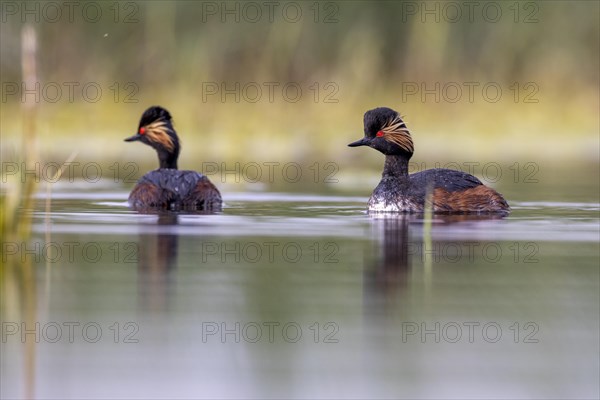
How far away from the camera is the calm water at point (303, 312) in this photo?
5.82 meters

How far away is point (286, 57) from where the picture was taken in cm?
2388

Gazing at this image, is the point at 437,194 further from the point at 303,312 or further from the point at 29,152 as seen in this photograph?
the point at 303,312

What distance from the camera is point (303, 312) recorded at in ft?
23.6

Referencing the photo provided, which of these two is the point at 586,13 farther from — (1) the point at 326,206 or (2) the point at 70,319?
(2) the point at 70,319

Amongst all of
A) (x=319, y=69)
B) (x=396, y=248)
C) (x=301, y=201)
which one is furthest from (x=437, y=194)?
(x=319, y=69)

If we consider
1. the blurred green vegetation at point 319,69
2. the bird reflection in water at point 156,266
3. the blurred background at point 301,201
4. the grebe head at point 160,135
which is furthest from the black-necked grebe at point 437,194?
the blurred green vegetation at point 319,69

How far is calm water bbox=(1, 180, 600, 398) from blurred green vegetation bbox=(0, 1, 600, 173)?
12.0 meters

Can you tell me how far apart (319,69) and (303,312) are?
1699 centimetres

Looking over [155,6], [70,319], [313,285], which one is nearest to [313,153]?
[155,6]

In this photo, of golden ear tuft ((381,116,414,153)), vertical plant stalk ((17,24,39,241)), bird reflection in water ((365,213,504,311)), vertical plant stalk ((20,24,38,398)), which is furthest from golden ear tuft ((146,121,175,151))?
vertical plant stalk ((17,24,39,241))

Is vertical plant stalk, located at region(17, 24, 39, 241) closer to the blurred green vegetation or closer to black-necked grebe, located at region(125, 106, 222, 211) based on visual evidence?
black-necked grebe, located at region(125, 106, 222, 211)

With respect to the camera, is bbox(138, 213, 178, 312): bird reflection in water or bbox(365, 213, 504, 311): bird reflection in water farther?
bbox(365, 213, 504, 311): bird reflection in water

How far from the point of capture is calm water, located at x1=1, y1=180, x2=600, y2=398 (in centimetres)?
582

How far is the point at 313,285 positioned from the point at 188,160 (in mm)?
11978
